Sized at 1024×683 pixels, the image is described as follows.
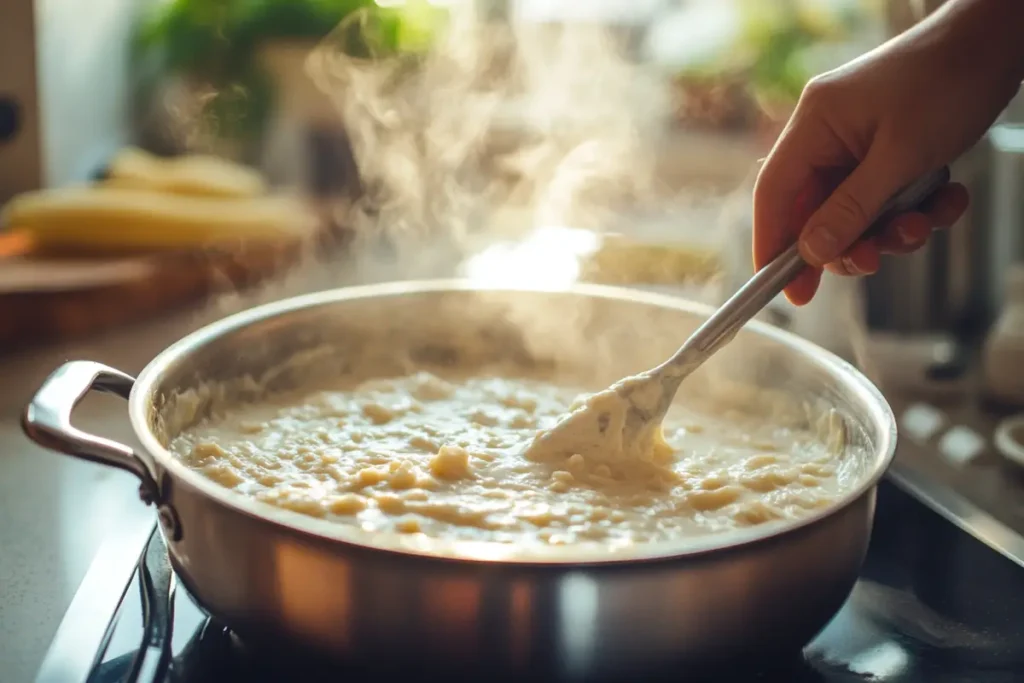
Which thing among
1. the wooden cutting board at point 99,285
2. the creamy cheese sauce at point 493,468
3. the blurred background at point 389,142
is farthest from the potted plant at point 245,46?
the creamy cheese sauce at point 493,468

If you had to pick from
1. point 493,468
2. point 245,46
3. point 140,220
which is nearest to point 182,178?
point 140,220

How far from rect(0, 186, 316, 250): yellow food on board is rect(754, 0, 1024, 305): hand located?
111 cm

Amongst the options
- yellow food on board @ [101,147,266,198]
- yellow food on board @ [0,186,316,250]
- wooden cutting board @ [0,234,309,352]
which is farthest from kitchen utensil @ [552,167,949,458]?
yellow food on board @ [101,147,266,198]

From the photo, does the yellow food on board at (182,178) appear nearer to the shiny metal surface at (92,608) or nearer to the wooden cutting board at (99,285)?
the wooden cutting board at (99,285)

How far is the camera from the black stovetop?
2.45ft

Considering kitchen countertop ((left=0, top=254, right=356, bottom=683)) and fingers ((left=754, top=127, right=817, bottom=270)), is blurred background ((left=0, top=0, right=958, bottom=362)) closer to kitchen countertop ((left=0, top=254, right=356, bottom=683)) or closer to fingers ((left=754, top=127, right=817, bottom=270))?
kitchen countertop ((left=0, top=254, right=356, bottom=683))

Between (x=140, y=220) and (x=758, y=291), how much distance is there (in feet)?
3.79

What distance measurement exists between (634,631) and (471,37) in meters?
2.17

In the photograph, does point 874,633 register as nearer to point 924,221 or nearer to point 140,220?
point 924,221

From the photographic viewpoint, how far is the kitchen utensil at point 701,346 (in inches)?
35.9

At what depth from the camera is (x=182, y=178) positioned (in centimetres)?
190

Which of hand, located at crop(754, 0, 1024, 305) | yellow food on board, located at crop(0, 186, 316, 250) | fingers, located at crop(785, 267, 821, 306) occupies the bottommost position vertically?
yellow food on board, located at crop(0, 186, 316, 250)

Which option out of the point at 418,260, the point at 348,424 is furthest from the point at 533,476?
the point at 418,260

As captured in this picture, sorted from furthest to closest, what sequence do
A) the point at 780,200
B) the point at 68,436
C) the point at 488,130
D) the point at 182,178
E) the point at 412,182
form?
1. the point at 488,130
2. the point at 412,182
3. the point at 182,178
4. the point at 780,200
5. the point at 68,436
